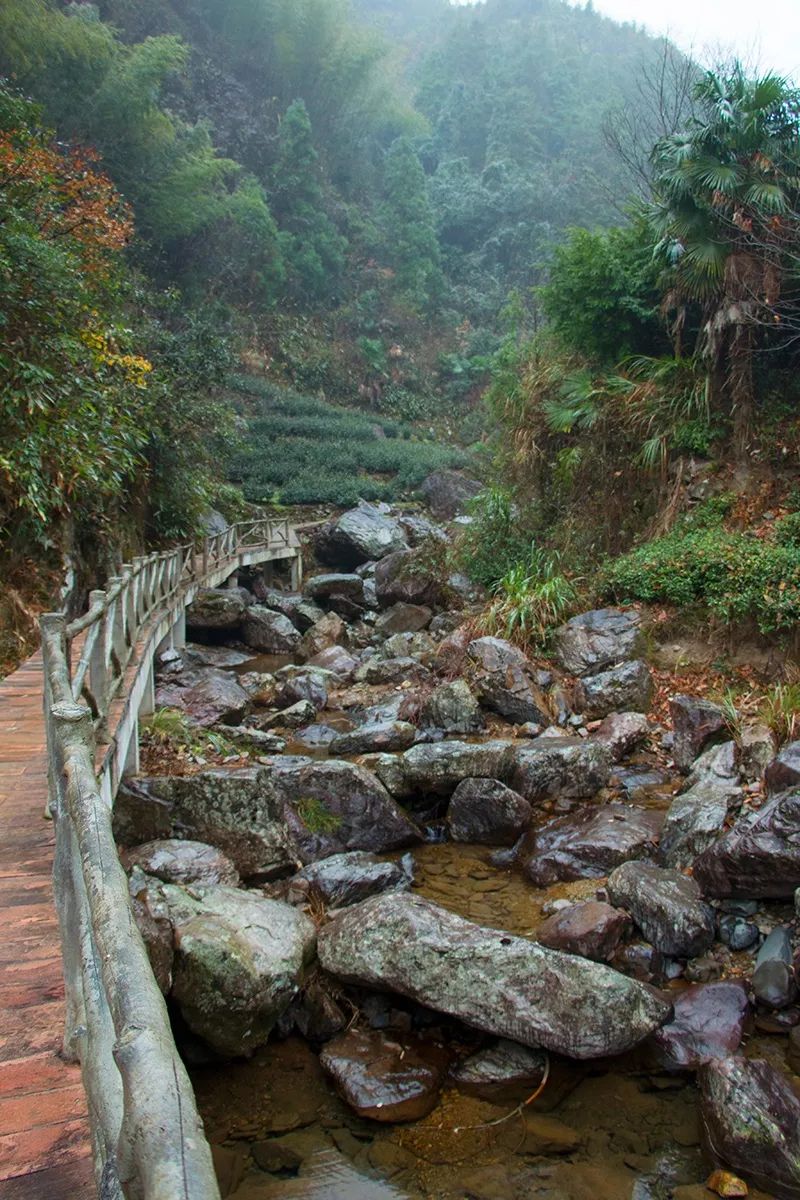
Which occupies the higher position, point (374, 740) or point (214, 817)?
point (214, 817)

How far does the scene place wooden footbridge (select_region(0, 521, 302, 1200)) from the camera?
1060mm

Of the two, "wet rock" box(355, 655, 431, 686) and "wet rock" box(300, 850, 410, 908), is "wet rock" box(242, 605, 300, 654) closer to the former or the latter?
"wet rock" box(355, 655, 431, 686)

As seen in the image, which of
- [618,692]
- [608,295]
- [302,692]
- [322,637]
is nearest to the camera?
[618,692]

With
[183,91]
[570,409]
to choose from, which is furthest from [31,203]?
[183,91]

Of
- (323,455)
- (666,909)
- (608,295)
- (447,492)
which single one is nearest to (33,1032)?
(666,909)

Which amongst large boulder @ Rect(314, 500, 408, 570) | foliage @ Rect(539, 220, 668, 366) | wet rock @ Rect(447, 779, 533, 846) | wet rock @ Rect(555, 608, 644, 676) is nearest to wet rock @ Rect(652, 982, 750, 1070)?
wet rock @ Rect(447, 779, 533, 846)

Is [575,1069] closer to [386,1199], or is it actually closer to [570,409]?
[386,1199]

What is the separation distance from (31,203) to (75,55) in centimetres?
1685

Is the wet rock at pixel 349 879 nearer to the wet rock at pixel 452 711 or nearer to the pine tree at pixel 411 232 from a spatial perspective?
the wet rock at pixel 452 711

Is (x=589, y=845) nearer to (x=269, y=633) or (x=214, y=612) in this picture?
(x=269, y=633)

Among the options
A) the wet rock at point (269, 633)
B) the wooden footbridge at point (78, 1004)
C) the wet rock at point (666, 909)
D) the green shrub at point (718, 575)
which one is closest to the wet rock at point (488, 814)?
the wet rock at point (666, 909)

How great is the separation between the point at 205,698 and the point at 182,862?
196 inches

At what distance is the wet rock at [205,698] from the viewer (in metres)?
9.66

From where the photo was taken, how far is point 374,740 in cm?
875
